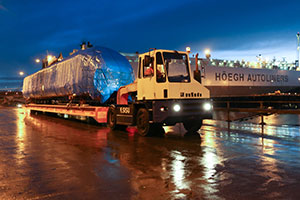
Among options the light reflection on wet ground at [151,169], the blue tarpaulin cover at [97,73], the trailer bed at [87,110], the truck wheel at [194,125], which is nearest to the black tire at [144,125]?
the light reflection on wet ground at [151,169]

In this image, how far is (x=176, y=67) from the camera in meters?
10.8

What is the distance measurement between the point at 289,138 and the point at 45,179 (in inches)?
346

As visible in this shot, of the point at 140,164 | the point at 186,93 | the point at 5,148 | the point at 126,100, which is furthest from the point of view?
the point at 126,100

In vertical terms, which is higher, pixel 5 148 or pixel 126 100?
pixel 126 100

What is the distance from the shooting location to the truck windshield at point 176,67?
34.2 feet

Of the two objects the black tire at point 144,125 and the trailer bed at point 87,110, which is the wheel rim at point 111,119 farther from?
the black tire at point 144,125

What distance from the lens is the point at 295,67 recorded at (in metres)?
67.0

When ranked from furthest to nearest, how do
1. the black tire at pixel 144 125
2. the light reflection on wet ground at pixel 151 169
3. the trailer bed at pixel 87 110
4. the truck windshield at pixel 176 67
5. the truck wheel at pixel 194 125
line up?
the trailer bed at pixel 87 110 < the truck wheel at pixel 194 125 < the black tire at pixel 144 125 < the truck windshield at pixel 176 67 < the light reflection on wet ground at pixel 151 169

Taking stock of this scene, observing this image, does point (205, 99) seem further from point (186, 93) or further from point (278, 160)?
point (278, 160)

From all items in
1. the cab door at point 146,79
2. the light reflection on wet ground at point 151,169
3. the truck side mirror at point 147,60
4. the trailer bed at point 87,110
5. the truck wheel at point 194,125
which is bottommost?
the light reflection on wet ground at point 151,169

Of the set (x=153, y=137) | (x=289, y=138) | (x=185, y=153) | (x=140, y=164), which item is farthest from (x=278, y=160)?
(x=153, y=137)

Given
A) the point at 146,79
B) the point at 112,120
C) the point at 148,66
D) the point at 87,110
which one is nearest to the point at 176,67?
the point at 148,66

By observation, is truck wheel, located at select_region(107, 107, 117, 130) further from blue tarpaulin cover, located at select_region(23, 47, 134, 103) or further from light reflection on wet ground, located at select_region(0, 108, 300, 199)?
light reflection on wet ground, located at select_region(0, 108, 300, 199)

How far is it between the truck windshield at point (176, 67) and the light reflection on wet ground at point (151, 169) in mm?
2337
